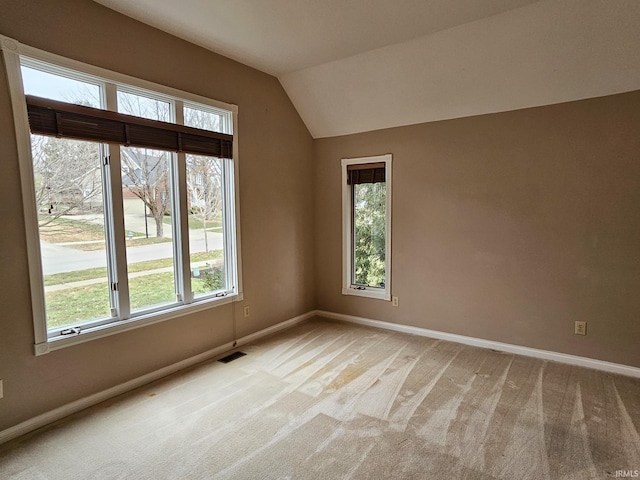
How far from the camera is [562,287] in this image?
302 cm

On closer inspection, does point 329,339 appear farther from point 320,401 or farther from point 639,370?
point 639,370

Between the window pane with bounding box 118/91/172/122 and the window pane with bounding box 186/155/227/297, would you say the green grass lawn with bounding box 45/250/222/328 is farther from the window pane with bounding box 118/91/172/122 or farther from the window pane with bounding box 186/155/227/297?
the window pane with bounding box 118/91/172/122

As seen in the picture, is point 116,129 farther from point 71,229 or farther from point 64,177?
point 71,229

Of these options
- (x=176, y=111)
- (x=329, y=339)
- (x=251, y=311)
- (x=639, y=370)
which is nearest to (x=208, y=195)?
(x=176, y=111)

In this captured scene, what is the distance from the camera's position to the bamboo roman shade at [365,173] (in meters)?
3.96

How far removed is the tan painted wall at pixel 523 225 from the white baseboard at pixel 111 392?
1.79m

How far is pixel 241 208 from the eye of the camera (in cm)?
346

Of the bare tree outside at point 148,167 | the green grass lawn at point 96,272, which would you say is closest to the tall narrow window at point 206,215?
the green grass lawn at point 96,272

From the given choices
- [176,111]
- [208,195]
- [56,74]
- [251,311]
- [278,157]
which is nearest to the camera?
[56,74]

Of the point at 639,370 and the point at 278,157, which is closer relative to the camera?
the point at 639,370

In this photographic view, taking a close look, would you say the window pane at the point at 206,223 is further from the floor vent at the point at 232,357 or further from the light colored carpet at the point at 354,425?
the light colored carpet at the point at 354,425

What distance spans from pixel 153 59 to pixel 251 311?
2.47 meters

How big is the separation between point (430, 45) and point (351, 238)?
2231 mm

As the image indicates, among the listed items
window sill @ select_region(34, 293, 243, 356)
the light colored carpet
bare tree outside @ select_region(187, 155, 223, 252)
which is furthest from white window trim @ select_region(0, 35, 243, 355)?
bare tree outside @ select_region(187, 155, 223, 252)
